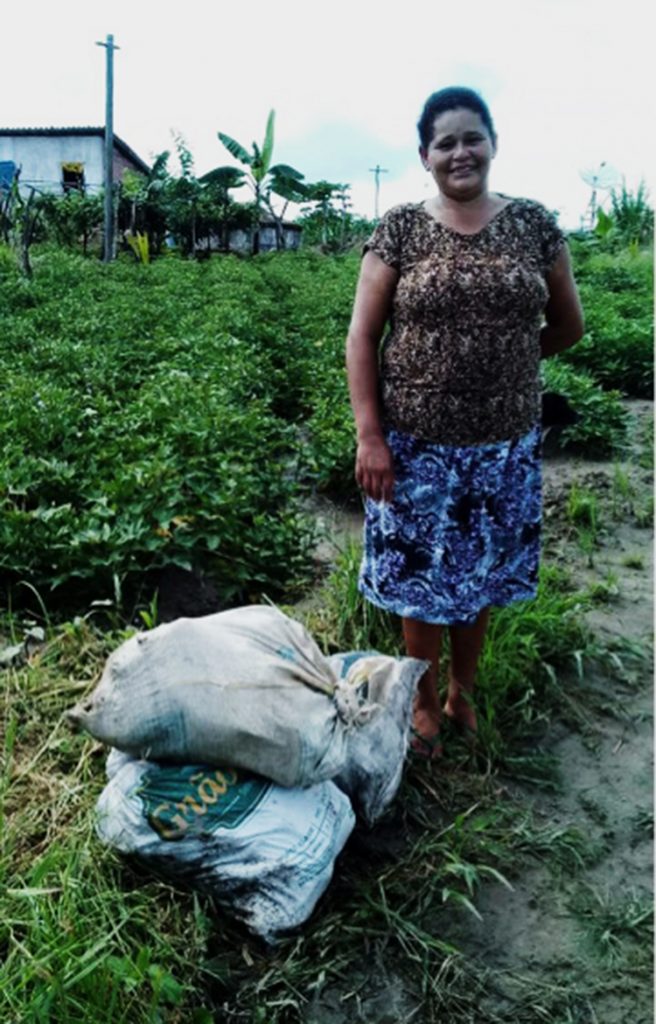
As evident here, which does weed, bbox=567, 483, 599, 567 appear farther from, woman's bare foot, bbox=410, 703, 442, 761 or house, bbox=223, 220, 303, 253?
house, bbox=223, 220, 303, 253

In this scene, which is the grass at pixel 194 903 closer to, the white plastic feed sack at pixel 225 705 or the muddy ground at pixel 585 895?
the muddy ground at pixel 585 895

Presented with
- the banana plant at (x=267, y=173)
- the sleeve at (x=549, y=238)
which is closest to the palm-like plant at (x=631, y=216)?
the banana plant at (x=267, y=173)

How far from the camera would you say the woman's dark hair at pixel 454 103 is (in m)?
2.21

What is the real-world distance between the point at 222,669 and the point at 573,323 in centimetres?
132

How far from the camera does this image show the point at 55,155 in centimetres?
3538

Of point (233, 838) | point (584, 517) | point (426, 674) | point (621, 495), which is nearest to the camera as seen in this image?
point (233, 838)

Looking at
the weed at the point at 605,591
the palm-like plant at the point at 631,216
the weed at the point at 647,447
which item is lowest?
the weed at the point at 605,591

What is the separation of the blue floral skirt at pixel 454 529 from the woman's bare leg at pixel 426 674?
0.22 feet

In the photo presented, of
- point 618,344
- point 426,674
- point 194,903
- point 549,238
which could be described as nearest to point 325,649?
point 426,674

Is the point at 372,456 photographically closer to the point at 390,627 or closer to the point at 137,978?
the point at 390,627

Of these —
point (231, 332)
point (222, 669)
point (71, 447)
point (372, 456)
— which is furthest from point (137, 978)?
point (231, 332)

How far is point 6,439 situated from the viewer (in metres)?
4.50

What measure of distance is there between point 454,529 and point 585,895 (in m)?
0.94

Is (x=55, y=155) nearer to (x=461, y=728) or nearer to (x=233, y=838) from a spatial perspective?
(x=461, y=728)
